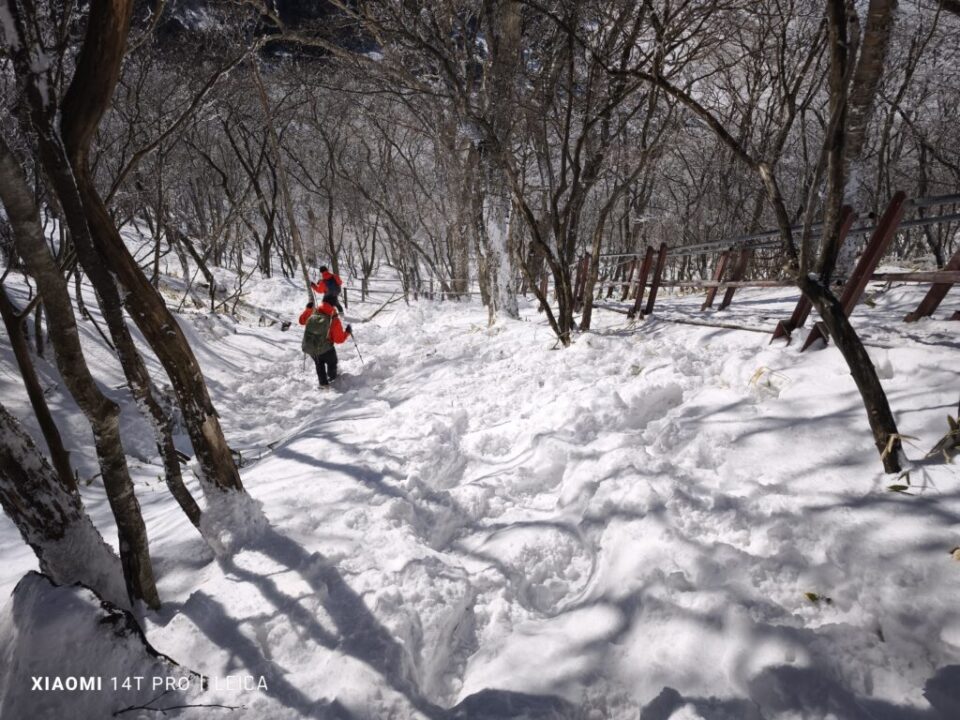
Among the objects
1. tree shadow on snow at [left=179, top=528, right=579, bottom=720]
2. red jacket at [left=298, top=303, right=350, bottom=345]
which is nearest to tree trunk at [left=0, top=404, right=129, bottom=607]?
tree shadow on snow at [left=179, top=528, right=579, bottom=720]

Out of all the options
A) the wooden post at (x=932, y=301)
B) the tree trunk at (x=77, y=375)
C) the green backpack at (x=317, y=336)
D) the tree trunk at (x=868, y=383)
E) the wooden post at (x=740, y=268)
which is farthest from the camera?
the green backpack at (x=317, y=336)

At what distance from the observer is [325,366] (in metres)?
6.55

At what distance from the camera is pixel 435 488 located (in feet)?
9.41

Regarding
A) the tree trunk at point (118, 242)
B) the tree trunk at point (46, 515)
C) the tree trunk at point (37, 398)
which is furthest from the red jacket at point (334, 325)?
the tree trunk at point (46, 515)

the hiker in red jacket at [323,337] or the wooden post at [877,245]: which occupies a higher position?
the wooden post at [877,245]

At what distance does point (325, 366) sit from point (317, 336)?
68cm

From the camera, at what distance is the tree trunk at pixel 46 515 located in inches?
59.6

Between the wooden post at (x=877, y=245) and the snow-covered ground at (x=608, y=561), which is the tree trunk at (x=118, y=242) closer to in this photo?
the snow-covered ground at (x=608, y=561)

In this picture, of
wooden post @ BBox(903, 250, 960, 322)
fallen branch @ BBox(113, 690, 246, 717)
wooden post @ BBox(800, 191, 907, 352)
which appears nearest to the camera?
fallen branch @ BBox(113, 690, 246, 717)

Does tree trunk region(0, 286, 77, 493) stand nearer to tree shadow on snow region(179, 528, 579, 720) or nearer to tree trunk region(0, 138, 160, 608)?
tree trunk region(0, 138, 160, 608)

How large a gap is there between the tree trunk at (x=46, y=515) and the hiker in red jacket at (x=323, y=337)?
14.7 feet

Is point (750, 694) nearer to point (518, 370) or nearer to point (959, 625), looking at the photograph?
point (959, 625)

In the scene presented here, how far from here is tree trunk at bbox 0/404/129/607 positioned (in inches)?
59.6

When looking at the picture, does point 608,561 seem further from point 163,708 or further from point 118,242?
point 118,242
